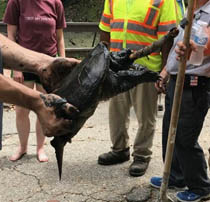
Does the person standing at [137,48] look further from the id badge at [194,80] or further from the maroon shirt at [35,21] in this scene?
the id badge at [194,80]

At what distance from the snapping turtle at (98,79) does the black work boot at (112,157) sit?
6.93ft

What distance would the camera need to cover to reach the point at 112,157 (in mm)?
4129

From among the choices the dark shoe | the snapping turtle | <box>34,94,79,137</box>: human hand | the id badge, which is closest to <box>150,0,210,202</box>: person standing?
the id badge

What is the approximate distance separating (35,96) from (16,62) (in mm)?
620

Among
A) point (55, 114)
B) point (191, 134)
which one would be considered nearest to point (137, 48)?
point (191, 134)

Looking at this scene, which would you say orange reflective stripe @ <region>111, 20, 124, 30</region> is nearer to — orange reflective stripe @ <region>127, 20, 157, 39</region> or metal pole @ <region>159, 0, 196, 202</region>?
orange reflective stripe @ <region>127, 20, 157, 39</region>

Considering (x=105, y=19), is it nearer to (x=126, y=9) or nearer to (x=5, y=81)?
(x=126, y=9)

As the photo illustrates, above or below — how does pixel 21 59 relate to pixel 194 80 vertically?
above

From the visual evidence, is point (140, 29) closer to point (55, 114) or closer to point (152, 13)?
point (152, 13)

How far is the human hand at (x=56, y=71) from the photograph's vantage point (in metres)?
2.28

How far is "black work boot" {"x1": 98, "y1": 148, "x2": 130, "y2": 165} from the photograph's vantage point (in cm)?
413

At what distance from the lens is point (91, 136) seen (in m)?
5.05

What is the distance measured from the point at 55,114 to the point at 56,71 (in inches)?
22.7

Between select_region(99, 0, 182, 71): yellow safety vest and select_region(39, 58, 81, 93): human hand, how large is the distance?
57.2 inches
